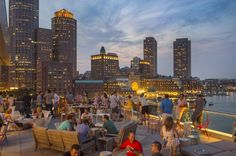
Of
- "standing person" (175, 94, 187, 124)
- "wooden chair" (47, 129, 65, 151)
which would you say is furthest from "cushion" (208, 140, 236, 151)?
"standing person" (175, 94, 187, 124)

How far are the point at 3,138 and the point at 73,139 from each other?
3374 mm

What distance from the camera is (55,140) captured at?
27.6 ft

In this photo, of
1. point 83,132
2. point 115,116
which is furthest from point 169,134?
point 115,116

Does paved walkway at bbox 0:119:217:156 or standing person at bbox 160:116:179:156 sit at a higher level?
standing person at bbox 160:116:179:156

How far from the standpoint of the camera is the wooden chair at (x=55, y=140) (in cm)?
821

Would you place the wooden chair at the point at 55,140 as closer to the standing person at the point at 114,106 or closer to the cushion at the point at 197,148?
the cushion at the point at 197,148

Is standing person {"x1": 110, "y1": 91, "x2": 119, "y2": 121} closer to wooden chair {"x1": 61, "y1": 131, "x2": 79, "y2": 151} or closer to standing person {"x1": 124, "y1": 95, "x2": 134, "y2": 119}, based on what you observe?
standing person {"x1": 124, "y1": 95, "x2": 134, "y2": 119}

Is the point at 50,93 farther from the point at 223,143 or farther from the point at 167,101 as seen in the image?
the point at 223,143

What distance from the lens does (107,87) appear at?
573 feet

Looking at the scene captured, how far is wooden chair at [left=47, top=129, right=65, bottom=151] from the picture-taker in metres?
8.21

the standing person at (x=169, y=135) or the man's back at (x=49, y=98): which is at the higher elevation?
the man's back at (x=49, y=98)

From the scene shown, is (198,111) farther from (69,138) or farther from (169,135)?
(69,138)

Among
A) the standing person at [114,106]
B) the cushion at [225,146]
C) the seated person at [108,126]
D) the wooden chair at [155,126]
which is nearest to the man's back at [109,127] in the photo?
the seated person at [108,126]

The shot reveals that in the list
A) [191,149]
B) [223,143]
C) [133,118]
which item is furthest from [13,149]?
[133,118]
